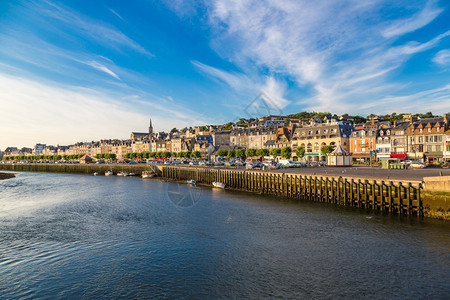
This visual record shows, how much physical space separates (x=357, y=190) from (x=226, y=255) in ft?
73.5

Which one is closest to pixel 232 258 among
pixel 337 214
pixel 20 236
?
pixel 337 214

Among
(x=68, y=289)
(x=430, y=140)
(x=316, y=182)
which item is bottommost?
(x=68, y=289)

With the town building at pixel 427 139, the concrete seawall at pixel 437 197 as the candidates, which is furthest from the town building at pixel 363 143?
the concrete seawall at pixel 437 197

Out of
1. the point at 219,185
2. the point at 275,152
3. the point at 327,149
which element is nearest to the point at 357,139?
the point at 327,149

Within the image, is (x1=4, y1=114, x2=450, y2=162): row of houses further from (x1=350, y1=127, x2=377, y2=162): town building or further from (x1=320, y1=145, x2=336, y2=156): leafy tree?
(x1=320, y1=145, x2=336, y2=156): leafy tree

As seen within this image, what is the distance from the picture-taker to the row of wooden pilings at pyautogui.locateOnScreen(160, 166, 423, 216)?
1197 inches

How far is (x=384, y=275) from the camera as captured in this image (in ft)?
56.2

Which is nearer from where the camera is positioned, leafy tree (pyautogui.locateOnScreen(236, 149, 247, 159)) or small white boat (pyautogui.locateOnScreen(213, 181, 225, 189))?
small white boat (pyautogui.locateOnScreen(213, 181, 225, 189))

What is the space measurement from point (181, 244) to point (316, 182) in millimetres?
25278

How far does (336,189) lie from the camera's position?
3847 centimetres

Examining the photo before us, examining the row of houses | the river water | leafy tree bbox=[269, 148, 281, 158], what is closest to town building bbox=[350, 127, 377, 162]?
the row of houses

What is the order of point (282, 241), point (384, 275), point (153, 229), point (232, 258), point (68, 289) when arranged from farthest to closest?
point (153, 229)
point (282, 241)
point (232, 258)
point (384, 275)
point (68, 289)

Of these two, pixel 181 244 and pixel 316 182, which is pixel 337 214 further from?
pixel 181 244

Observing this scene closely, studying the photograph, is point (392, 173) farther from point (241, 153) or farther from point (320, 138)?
point (241, 153)
